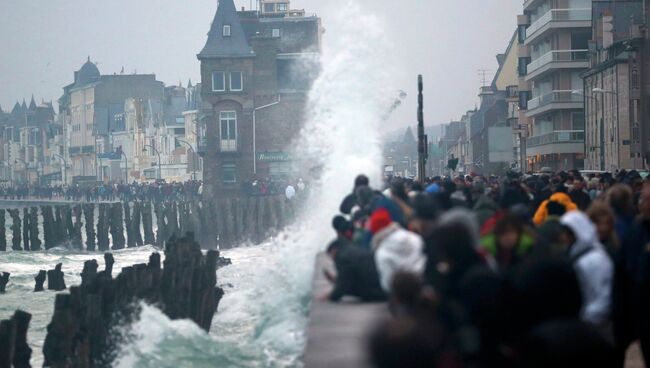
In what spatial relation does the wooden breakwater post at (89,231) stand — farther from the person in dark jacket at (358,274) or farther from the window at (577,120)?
the person in dark jacket at (358,274)

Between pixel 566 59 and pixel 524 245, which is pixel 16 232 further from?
pixel 524 245

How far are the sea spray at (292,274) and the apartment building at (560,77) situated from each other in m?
40.9

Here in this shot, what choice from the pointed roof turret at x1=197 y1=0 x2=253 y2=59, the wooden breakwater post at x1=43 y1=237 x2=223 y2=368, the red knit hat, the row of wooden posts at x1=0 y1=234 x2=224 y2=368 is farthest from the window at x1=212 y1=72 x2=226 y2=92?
the red knit hat

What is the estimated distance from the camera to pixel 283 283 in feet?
84.6

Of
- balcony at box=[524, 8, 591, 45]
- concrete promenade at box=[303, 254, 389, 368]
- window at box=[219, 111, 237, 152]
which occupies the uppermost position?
balcony at box=[524, 8, 591, 45]

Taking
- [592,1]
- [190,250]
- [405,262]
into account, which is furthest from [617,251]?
[592,1]

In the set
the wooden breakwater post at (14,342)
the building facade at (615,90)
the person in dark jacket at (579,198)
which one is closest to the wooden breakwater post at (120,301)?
the wooden breakwater post at (14,342)

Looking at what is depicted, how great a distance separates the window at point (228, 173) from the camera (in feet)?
287

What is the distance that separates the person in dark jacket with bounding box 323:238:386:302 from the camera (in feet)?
43.3

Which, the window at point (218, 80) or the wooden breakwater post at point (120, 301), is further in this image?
the window at point (218, 80)

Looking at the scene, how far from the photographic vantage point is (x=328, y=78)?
129 ft

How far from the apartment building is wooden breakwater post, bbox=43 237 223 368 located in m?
51.1

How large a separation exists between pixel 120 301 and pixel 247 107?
201 feet

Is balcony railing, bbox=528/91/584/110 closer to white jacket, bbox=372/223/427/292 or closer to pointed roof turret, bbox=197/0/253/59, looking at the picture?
pointed roof turret, bbox=197/0/253/59
